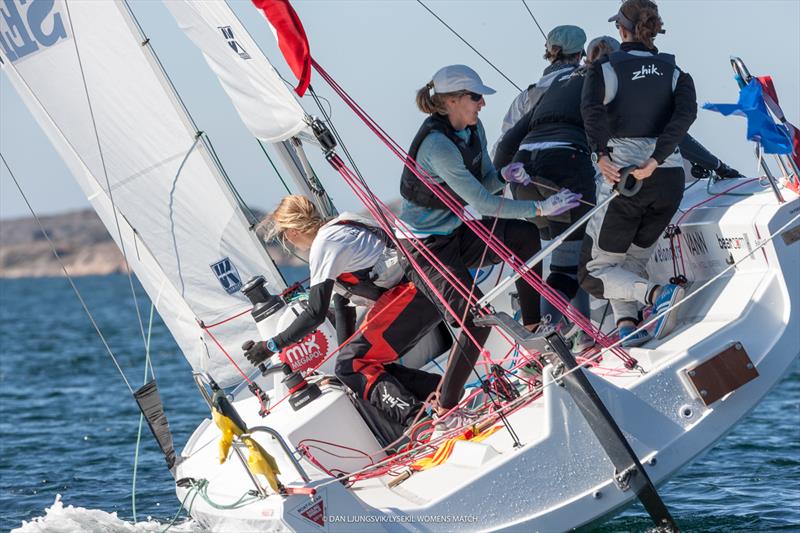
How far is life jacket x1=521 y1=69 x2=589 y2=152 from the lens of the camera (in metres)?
5.12

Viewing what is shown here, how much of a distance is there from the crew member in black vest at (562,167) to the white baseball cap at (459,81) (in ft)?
1.64

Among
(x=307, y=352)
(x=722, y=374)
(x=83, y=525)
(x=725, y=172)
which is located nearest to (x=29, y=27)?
(x=307, y=352)

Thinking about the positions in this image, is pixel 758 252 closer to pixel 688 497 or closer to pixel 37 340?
pixel 688 497

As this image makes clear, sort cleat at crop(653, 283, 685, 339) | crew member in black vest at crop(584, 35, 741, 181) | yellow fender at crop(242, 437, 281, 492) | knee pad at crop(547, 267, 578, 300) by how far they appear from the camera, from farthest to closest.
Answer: crew member in black vest at crop(584, 35, 741, 181), knee pad at crop(547, 267, 578, 300), cleat at crop(653, 283, 685, 339), yellow fender at crop(242, 437, 281, 492)

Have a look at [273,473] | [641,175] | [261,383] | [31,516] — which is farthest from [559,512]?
[31,516]

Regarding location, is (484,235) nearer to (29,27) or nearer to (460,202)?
(460,202)

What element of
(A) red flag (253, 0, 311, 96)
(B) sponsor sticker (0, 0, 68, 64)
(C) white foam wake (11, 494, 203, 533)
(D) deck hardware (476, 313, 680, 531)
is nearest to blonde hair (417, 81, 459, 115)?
(A) red flag (253, 0, 311, 96)

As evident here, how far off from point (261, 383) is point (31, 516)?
4.73 feet

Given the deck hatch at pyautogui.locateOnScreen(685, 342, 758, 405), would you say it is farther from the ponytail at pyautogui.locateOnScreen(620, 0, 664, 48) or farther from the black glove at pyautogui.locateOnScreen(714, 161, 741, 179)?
the black glove at pyautogui.locateOnScreen(714, 161, 741, 179)

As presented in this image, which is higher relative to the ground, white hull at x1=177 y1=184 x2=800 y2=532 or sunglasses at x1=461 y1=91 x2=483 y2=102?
sunglasses at x1=461 y1=91 x2=483 y2=102

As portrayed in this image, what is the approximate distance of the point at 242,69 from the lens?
17.5 feet

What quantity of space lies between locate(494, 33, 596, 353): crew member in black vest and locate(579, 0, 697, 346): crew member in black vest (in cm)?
21

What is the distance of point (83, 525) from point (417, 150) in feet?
6.99

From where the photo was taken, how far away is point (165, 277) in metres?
6.22
